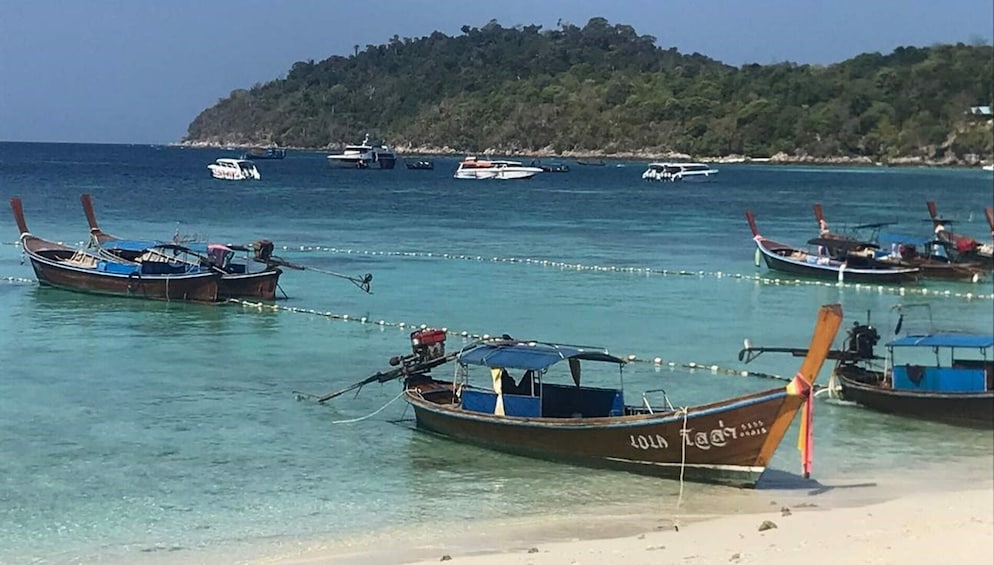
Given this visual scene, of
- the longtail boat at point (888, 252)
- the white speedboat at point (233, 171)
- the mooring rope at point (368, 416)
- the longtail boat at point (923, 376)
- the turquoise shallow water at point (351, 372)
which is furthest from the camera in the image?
the white speedboat at point (233, 171)

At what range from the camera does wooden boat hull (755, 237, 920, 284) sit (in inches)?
721

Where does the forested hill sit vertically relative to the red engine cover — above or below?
above

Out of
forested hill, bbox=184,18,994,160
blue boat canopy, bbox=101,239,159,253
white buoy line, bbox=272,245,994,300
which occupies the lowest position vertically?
white buoy line, bbox=272,245,994,300

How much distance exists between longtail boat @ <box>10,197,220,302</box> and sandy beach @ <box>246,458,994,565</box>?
459 inches

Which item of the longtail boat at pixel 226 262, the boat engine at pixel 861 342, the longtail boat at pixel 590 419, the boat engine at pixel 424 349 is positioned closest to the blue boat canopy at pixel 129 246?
the longtail boat at pixel 226 262

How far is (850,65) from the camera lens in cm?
749

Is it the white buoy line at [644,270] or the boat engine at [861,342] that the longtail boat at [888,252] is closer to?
the white buoy line at [644,270]

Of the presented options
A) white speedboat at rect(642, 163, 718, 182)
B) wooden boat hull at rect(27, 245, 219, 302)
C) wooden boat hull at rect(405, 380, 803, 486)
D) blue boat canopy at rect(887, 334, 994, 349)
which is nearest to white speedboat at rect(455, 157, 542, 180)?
white speedboat at rect(642, 163, 718, 182)

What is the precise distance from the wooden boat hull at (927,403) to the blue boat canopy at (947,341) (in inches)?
14.6

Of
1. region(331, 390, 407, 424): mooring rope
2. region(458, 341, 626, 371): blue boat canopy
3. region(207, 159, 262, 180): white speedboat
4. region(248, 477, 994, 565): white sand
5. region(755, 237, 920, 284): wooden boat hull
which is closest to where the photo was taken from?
region(248, 477, 994, 565): white sand

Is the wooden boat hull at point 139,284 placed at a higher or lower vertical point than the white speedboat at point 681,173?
lower

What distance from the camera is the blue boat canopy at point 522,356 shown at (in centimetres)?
850

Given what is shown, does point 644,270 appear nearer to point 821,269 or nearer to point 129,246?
point 821,269

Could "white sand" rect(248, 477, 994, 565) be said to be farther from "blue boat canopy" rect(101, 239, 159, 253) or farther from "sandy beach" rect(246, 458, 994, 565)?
"blue boat canopy" rect(101, 239, 159, 253)
